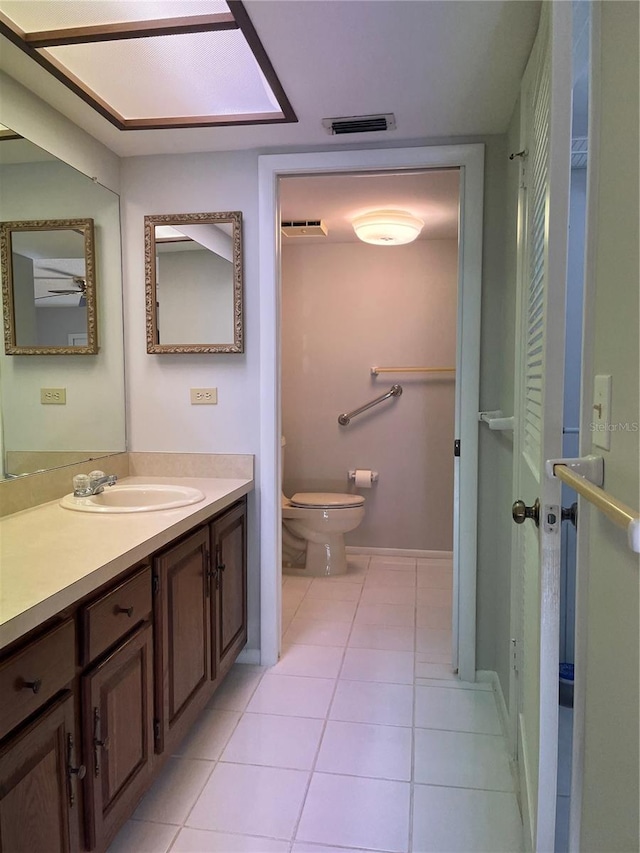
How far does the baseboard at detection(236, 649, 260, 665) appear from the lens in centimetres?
246

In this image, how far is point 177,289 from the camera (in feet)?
7.82

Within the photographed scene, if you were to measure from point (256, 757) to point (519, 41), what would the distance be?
228 centimetres

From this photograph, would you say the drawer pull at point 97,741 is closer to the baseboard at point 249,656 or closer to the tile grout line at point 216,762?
the tile grout line at point 216,762

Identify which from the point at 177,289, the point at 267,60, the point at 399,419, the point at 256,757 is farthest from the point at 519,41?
the point at 399,419

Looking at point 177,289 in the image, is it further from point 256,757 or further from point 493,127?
point 256,757

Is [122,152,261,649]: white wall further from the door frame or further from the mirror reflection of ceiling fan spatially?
the mirror reflection of ceiling fan

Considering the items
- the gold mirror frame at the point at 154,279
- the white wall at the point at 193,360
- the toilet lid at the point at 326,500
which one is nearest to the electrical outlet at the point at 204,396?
the white wall at the point at 193,360

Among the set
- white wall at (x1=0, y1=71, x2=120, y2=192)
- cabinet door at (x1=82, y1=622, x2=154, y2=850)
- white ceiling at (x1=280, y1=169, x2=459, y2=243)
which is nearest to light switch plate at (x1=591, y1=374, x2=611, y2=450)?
cabinet door at (x1=82, y1=622, x2=154, y2=850)

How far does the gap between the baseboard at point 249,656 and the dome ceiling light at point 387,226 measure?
7.35ft

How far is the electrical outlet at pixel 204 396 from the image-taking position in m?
2.42

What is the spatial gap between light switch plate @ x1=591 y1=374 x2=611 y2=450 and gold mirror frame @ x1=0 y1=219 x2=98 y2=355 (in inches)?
65.1

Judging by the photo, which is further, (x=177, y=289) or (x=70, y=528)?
(x=177, y=289)

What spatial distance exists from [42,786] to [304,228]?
2993mm

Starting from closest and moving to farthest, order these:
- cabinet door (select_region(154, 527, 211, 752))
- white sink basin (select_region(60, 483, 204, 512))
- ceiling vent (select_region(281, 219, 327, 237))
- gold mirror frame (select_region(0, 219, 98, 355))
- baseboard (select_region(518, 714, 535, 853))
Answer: baseboard (select_region(518, 714, 535, 853))
cabinet door (select_region(154, 527, 211, 752))
gold mirror frame (select_region(0, 219, 98, 355))
white sink basin (select_region(60, 483, 204, 512))
ceiling vent (select_region(281, 219, 327, 237))
